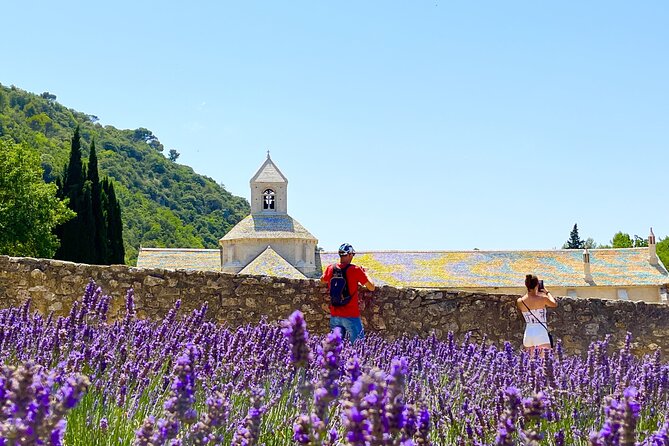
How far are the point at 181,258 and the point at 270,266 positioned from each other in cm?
1334

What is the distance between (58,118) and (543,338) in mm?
107344

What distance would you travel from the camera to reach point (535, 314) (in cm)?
768

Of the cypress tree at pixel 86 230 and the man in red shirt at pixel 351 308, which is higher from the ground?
the cypress tree at pixel 86 230

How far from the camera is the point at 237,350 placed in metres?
4.66

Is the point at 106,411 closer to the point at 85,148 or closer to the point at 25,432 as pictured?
the point at 25,432

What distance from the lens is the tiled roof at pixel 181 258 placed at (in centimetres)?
5100

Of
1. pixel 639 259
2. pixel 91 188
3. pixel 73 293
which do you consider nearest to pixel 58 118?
pixel 91 188

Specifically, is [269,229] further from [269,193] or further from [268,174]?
[268,174]

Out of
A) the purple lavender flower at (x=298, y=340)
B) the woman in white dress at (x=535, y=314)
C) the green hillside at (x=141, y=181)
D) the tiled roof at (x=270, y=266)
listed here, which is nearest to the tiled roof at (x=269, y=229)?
the tiled roof at (x=270, y=266)

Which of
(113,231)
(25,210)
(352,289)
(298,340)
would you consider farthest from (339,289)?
(113,231)

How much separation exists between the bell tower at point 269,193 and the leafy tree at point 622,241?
158 feet

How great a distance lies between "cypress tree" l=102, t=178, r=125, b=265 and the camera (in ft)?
126

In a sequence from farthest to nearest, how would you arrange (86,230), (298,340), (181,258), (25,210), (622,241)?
1. (622,241)
2. (181,258)
3. (86,230)
4. (25,210)
5. (298,340)

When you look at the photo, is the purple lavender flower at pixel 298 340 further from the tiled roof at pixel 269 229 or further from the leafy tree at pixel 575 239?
the leafy tree at pixel 575 239
